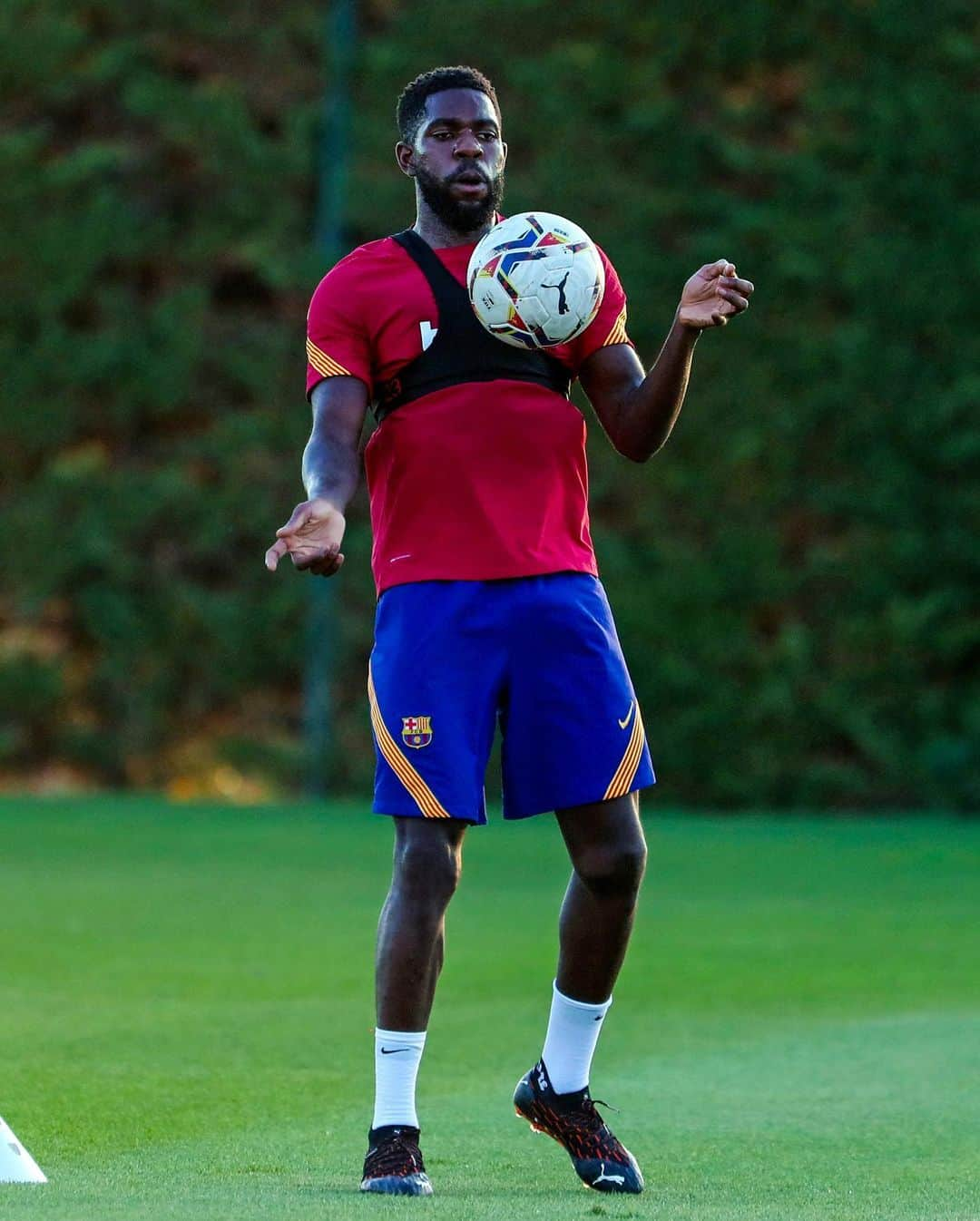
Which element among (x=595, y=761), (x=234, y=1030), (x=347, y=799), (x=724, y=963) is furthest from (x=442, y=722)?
(x=347, y=799)

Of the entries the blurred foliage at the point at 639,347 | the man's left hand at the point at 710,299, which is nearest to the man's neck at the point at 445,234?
the man's left hand at the point at 710,299

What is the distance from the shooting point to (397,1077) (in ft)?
13.8

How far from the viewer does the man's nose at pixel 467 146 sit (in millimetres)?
4504

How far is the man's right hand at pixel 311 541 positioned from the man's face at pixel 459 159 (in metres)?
0.80

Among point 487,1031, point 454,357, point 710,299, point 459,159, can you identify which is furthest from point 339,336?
point 487,1031

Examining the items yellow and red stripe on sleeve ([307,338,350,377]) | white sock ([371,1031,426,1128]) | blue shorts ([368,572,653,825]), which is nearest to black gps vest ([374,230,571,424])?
yellow and red stripe on sleeve ([307,338,350,377])

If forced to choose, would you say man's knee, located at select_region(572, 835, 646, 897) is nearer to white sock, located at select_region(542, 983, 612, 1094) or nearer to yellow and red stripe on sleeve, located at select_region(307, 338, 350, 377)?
white sock, located at select_region(542, 983, 612, 1094)

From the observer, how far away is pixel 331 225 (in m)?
14.9

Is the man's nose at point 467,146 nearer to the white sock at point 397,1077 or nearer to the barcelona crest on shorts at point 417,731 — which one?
the barcelona crest on shorts at point 417,731

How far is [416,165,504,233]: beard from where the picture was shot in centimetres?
452

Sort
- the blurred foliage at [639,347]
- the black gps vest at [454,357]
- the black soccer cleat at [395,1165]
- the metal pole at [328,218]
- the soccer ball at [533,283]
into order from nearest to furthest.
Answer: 1. the black soccer cleat at [395,1165]
2. the soccer ball at [533,283]
3. the black gps vest at [454,357]
4. the blurred foliage at [639,347]
5. the metal pole at [328,218]

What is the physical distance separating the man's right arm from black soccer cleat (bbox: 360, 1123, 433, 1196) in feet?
3.48

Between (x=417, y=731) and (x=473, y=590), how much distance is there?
0.30 meters

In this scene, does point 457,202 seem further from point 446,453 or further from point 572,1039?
point 572,1039
